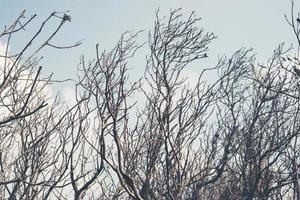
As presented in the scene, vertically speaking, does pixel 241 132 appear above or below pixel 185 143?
above

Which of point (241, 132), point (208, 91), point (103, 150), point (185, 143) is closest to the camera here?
point (103, 150)

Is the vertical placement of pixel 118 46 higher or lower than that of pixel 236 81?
lower

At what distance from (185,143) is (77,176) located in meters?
3.94

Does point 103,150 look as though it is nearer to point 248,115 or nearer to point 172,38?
point 172,38

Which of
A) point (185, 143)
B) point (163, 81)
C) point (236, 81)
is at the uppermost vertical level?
point (236, 81)

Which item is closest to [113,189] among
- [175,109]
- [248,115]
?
[248,115]

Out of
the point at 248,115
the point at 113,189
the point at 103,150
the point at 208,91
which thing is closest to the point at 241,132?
the point at 248,115

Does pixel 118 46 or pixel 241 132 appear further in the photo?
pixel 241 132

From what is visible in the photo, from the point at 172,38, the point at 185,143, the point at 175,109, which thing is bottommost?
the point at 185,143

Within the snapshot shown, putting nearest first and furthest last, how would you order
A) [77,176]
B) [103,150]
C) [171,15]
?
[103,150] → [171,15] → [77,176]

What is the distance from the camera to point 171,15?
19.5 ft

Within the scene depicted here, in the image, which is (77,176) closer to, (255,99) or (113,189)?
(113,189)

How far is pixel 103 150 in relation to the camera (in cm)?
486

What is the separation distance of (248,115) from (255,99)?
50 centimetres
